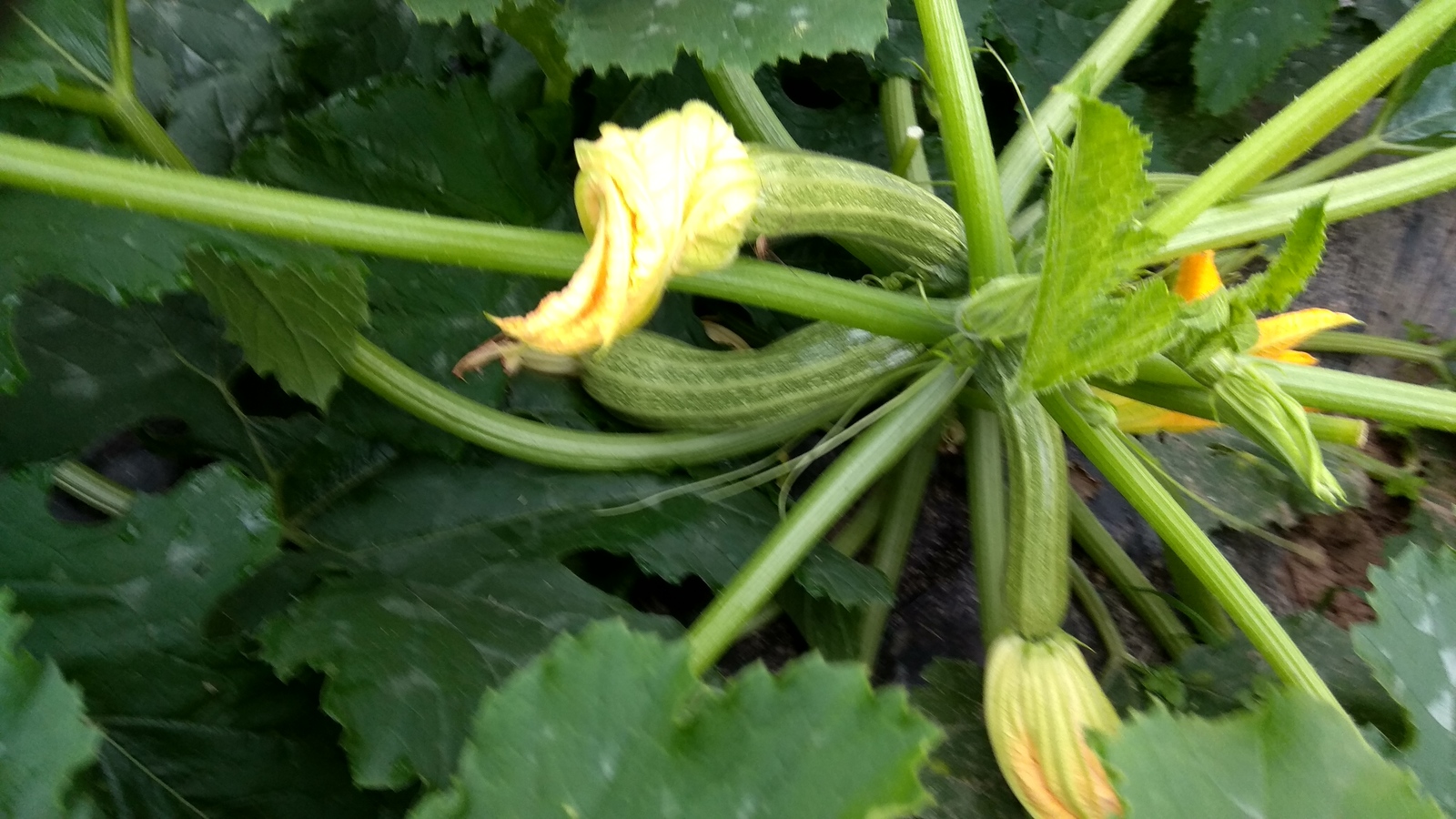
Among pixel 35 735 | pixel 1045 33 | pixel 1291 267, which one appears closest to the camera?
pixel 35 735

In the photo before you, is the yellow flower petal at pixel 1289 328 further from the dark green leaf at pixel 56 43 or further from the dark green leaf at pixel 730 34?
the dark green leaf at pixel 56 43

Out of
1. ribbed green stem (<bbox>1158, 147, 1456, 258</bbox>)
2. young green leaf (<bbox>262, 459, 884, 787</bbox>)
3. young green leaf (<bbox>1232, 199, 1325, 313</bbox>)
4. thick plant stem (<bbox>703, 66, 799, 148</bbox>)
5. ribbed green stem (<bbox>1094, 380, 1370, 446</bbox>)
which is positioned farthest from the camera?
thick plant stem (<bbox>703, 66, 799, 148</bbox>)

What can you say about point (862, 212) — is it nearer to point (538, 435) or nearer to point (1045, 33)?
point (538, 435)

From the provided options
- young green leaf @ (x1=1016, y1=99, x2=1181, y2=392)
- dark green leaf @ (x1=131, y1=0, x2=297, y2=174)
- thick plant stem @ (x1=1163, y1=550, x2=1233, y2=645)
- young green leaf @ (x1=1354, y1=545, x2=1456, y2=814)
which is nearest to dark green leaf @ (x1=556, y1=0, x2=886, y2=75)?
young green leaf @ (x1=1016, y1=99, x2=1181, y2=392)

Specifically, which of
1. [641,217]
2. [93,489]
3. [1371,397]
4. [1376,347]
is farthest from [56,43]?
[1376,347]

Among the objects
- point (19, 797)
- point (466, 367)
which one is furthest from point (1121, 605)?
point (19, 797)

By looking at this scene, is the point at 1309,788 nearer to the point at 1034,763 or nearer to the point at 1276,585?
the point at 1034,763

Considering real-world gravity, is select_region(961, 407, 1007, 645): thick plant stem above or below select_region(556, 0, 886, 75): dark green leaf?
below

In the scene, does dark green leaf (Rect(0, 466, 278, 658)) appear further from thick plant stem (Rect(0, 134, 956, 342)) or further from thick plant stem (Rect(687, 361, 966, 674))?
thick plant stem (Rect(687, 361, 966, 674))
